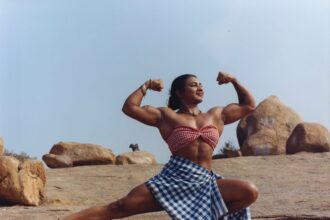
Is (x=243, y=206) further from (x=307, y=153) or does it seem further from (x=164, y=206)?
(x=307, y=153)

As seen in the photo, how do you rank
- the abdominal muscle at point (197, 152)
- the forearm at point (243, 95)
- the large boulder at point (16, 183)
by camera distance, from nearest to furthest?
the abdominal muscle at point (197, 152), the forearm at point (243, 95), the large boulder at point (16, 183)

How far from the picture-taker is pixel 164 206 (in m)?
4.17

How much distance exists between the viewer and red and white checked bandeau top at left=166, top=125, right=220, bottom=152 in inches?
171

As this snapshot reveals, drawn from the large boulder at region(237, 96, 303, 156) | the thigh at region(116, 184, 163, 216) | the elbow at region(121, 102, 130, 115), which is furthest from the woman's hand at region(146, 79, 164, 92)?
the large boulder at region(237, 96, 303, 156)

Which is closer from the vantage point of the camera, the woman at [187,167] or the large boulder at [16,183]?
the woman at [187,167]

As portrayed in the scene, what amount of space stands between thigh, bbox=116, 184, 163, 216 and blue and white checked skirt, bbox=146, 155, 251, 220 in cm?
4

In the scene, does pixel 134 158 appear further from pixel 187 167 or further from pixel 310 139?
pixel 187 167

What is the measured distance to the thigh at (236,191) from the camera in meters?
4.13

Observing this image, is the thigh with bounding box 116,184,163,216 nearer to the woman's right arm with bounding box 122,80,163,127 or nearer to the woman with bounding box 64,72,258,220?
the woman with bounding box 64,72,258,220

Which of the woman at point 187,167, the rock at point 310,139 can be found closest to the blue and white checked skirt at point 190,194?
the woman at point 187,167

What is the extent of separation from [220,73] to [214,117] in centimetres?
36

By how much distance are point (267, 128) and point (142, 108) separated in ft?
35.1

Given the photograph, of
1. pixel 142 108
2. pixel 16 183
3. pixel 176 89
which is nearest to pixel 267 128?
pixel 16 183

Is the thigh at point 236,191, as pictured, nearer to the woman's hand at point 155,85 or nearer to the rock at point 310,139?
the woman's hand at point 155,85
